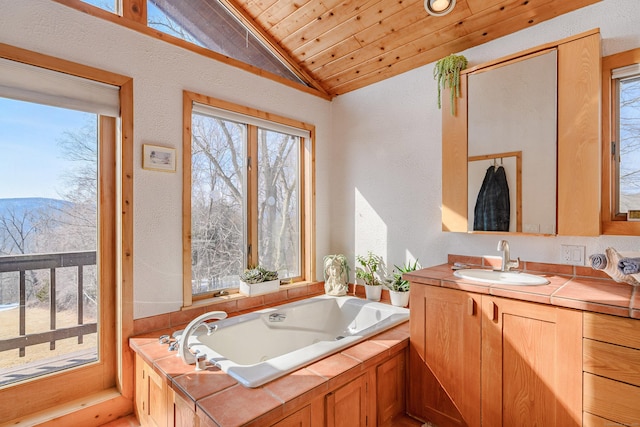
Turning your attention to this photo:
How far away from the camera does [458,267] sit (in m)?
2.29

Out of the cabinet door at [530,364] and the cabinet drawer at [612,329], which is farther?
the cabinet door at [530,364]

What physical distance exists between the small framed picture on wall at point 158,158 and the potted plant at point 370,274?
5.87 feet

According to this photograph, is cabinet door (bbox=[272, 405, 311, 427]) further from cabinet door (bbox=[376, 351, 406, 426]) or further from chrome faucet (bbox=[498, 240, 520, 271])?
chrome faucet (bbox=[498, 240, 520, 271])

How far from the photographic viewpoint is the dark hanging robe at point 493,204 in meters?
2.17

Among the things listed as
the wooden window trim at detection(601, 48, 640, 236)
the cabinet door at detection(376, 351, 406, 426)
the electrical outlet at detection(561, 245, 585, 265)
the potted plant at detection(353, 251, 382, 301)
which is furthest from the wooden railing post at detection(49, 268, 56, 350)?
the wooden window trim at detection(601, 48, 640, 236)

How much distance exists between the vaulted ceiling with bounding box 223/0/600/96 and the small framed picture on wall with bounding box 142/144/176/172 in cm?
134

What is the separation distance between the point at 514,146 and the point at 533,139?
11 cm

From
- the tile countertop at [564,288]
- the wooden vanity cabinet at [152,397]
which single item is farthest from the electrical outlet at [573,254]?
the wooden vanity cabinet at [152,397]

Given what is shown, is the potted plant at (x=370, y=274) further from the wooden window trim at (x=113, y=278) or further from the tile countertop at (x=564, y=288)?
the wooden window trim at (x=113, y=278)

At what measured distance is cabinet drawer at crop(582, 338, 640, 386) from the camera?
1.32 metres

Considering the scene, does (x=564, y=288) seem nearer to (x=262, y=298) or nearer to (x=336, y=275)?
(x=336, y=275)

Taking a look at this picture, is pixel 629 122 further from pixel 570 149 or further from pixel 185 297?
pixel 185 297

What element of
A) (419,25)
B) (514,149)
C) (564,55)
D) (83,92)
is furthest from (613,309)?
(83,92)

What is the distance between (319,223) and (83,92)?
2.10 metres
